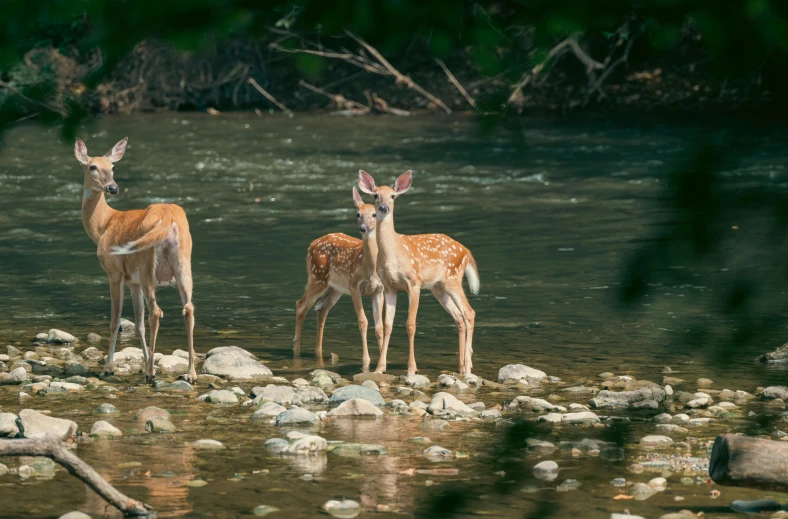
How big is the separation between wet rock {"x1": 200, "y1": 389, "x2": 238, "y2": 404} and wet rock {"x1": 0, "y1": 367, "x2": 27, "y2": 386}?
1536 mm

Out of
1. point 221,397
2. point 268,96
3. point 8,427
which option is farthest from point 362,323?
point 268,96

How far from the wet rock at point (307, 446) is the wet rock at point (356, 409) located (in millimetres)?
1094

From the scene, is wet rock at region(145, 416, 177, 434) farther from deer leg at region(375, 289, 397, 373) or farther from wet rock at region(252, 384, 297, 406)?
deer leg at region(375, 289, 397, 373)

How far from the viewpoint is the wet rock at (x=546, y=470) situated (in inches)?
284

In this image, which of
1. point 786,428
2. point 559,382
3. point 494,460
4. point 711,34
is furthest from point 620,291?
point 559,382

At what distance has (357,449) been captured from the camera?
794cm

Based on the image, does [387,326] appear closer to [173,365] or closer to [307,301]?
[307,301]

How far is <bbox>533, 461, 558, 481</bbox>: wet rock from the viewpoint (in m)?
7.22

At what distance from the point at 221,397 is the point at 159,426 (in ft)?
3.93

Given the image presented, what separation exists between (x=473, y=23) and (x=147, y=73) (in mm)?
32447

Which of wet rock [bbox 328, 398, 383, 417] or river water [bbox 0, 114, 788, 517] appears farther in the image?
wet rock [bbox 328, 398, 383, 417]

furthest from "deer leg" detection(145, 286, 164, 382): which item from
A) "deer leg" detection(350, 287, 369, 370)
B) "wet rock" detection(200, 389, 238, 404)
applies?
"deer leg" detection(350, 287, 369, 370)

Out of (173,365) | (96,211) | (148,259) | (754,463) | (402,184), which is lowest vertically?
(173,365)

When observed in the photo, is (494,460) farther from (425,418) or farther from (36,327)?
(36,327)
